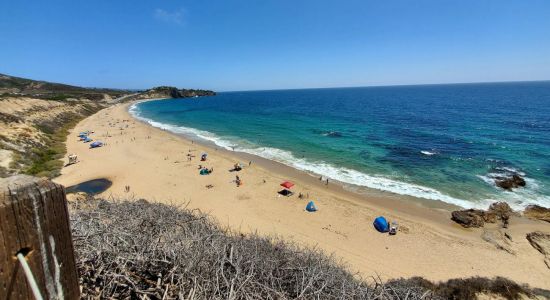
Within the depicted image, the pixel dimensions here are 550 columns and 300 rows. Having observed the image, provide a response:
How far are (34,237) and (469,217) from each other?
21872 millimetres

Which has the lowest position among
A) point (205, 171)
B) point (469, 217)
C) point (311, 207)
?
point (469, 217)

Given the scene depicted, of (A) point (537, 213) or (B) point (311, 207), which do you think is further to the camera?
(B) point (311, 207)

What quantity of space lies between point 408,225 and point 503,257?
472 centimetres

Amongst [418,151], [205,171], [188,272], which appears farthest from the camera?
[418,151]

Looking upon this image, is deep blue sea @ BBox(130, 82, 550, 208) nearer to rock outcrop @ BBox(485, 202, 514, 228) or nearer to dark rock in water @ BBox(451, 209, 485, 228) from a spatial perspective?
rock outcrop @ BBox(485, 202, 514, 228)

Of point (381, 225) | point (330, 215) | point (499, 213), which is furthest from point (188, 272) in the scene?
point (499, 213)

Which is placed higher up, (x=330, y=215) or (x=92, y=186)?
(x=92, y=186)

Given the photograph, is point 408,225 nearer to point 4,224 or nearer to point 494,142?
point 4,224

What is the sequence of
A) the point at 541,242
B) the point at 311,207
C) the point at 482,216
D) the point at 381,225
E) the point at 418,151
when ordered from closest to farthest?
the point at 541,242
the point at 381,225
the point at 482,216
the point at 311,207
the point at 418,151

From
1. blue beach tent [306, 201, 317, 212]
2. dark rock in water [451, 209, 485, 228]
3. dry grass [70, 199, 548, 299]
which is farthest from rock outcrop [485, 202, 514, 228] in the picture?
dry grass [70, 199, 548, 299]

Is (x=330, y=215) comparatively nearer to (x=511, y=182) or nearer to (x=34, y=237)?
(x=511, y=182)

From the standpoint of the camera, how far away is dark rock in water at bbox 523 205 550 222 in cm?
1834

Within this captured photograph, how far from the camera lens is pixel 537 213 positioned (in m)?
18.6

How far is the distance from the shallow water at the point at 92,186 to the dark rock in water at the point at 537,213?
100ft
